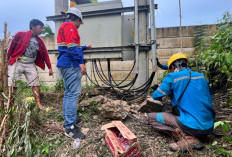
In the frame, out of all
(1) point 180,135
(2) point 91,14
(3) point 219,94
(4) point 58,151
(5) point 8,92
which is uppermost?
(2) point 91,14

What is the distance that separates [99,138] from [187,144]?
114cm

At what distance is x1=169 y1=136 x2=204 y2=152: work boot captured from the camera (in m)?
1.86

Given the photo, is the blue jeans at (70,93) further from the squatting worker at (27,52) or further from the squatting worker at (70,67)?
the squatting worker at (27,52)

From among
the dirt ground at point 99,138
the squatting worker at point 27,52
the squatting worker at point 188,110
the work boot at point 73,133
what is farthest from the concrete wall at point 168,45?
the work boot at point 73,133

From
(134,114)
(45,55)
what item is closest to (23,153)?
(134,114)

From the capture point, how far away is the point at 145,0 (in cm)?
345

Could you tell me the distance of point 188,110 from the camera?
6.37 ft

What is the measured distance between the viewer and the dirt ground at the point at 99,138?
6.26ft

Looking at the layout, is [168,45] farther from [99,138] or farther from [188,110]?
[99,138]

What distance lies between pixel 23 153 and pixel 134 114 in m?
1.82

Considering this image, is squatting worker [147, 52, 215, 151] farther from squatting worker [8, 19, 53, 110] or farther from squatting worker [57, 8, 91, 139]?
squatting worker [8, 19, 53, 110]

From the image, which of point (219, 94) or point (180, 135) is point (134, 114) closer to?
point (180, 135)

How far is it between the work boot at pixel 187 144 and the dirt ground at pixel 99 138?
57mm

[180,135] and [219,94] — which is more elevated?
[219,94]
